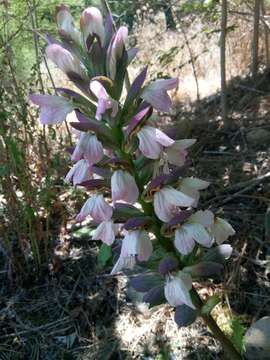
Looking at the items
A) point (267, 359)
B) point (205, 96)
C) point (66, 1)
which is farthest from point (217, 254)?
point (205, 96)

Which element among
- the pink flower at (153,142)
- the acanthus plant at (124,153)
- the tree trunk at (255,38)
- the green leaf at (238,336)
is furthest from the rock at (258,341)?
the tree trunk at (255,38)

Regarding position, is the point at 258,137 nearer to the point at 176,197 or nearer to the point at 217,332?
the point at 217,332

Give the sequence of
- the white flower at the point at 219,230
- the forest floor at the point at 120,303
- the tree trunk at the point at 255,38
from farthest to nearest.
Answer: the tree trunk at the point at 255,38
the forest floor at the point at 120,303
the white flower at the point at 219,230

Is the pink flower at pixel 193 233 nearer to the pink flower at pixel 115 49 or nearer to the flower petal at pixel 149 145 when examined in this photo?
the flower petal at pixel 149 145

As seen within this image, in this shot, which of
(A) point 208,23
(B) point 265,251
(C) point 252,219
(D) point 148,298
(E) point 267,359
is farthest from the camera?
(A) point 208,23

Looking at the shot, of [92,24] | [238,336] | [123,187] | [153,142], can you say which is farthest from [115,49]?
[238,336]

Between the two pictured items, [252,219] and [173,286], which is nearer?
[173,286]

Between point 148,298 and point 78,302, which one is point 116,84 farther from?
point 78,302
